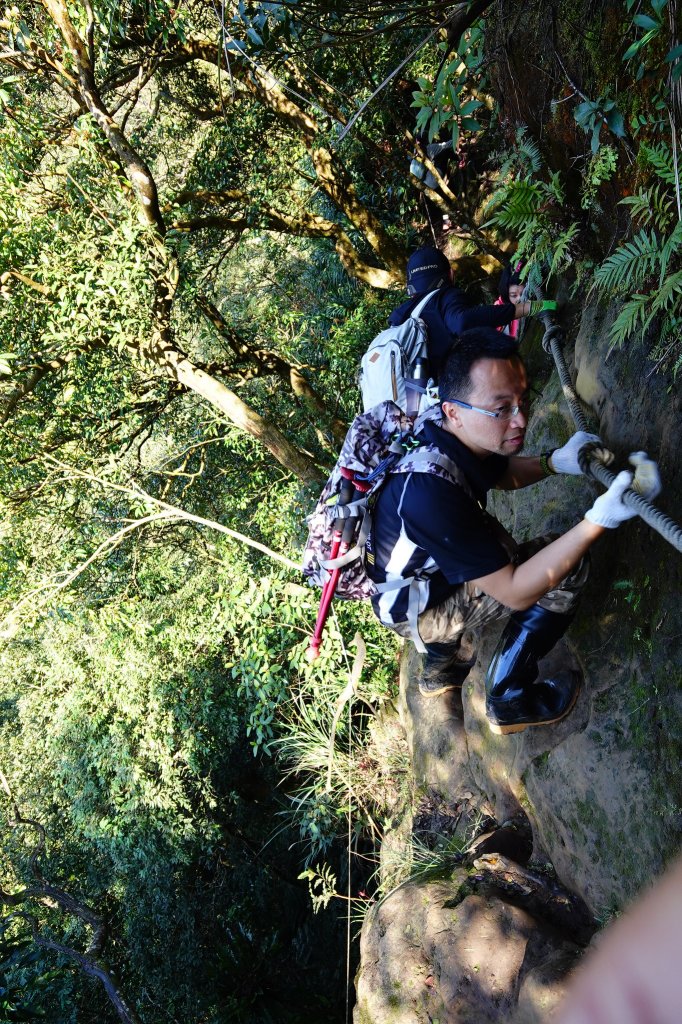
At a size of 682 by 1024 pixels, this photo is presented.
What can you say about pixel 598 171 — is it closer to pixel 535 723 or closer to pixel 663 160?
pixel 663 160

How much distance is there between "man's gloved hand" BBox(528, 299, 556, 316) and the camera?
4.55m

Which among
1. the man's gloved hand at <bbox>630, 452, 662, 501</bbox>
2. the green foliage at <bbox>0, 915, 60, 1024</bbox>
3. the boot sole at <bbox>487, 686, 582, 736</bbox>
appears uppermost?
the man's gloved hand at <bbox>630, 452, 662, 501</bbox>

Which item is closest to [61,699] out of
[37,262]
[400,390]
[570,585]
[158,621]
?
[158,621]

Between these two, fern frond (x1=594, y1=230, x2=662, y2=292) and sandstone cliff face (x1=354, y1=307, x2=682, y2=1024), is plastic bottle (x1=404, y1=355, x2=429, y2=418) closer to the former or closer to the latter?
sandstone cliff face (x1=354, y1=307, x2=682, y2=1024)

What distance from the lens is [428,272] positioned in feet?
15.9

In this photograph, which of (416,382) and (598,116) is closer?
(598,116)

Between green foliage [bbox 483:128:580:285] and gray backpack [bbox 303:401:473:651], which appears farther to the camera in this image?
green foliage [bbox 483:128:580:285]

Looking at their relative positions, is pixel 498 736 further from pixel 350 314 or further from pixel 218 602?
pixel 350 314

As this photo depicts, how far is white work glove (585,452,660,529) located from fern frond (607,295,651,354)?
0.63 meters

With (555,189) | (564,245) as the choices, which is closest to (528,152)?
(555,189)

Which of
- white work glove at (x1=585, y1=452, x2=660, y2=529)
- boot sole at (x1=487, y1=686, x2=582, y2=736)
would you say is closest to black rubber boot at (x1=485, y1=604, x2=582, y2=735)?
boot sole at (x1=487, y1=686, x2=582, y2=736)

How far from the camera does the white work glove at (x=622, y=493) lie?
2.72 m

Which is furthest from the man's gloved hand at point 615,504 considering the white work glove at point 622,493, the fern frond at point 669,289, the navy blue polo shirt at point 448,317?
the navy blue polo shirt at point 448,317

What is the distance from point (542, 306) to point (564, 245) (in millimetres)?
650
